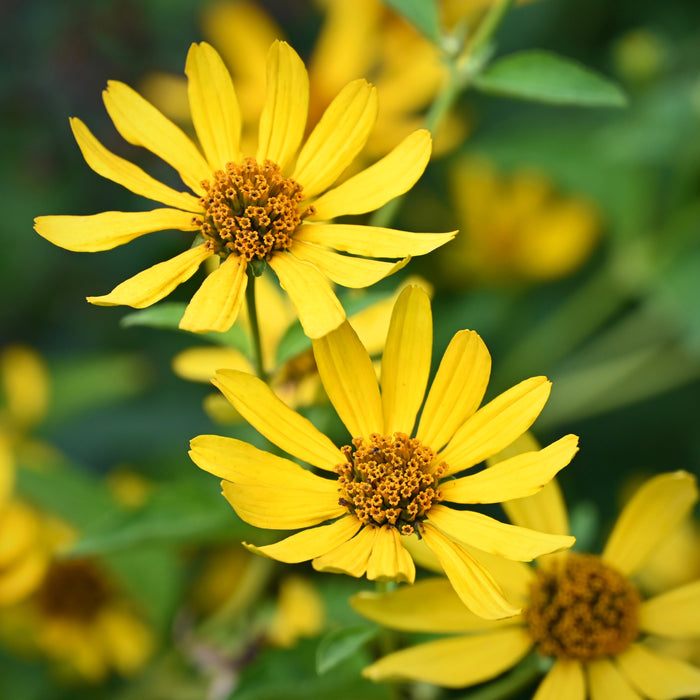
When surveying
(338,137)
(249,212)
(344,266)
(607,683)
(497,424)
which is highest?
(338,137)

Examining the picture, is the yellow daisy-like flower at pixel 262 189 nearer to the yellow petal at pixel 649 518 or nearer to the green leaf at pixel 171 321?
the green leaf at pixel 171 321

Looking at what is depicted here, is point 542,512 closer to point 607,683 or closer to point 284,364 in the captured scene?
point 607,683

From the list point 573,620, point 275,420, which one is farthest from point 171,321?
point 573,620

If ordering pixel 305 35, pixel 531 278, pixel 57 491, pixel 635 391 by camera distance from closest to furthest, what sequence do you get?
pixel 57 491 < pixel 635 391 < pixel 531 278 < pixel 305 35

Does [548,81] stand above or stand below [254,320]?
above

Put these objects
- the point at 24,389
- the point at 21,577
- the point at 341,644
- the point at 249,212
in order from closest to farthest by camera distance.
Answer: the point at 341,644 < the point at 249,212 < the point at 21,577 < the point at 24,389

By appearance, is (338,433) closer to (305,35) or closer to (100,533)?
(100,533)

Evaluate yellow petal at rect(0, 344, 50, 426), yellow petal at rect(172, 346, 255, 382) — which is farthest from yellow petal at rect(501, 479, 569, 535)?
yellow petal at rect(0, 344, 50, 426)

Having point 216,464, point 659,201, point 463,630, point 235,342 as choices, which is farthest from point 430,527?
point 659,201
